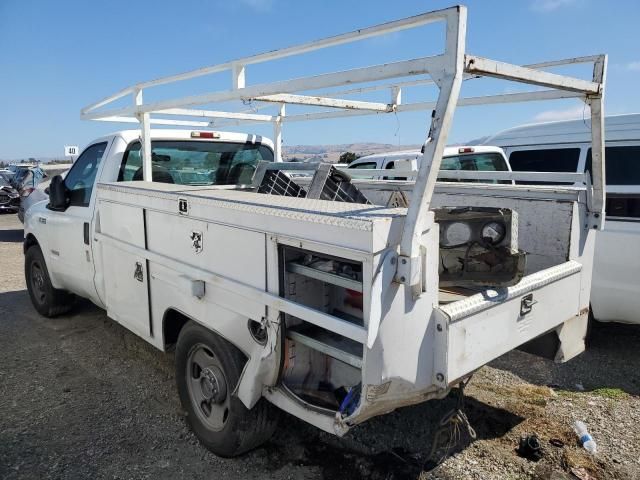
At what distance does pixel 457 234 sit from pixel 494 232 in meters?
0.19

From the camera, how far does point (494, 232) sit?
2.62 m

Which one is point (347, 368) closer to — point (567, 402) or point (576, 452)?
point (576, 452)

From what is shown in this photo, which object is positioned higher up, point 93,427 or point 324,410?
point 324,410

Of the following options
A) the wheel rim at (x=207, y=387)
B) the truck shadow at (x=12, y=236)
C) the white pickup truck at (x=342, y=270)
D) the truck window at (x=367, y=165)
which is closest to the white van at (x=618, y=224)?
the white pickup truck at (x=342, y=270)

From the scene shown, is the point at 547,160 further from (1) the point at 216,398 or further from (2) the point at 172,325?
(1) the point at 216,398

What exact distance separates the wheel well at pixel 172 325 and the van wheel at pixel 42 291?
262cm

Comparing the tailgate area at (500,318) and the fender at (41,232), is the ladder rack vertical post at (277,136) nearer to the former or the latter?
the fender at (41,232)

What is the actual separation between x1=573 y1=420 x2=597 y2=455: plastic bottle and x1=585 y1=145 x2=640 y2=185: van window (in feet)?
7.94

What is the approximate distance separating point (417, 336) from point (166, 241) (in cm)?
178

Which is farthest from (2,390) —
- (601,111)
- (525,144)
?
(525,144)

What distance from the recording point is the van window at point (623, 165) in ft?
15.6

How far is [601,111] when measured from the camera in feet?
9.54

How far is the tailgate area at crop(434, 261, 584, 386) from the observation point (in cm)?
227

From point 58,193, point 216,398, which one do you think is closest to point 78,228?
point 58,193
